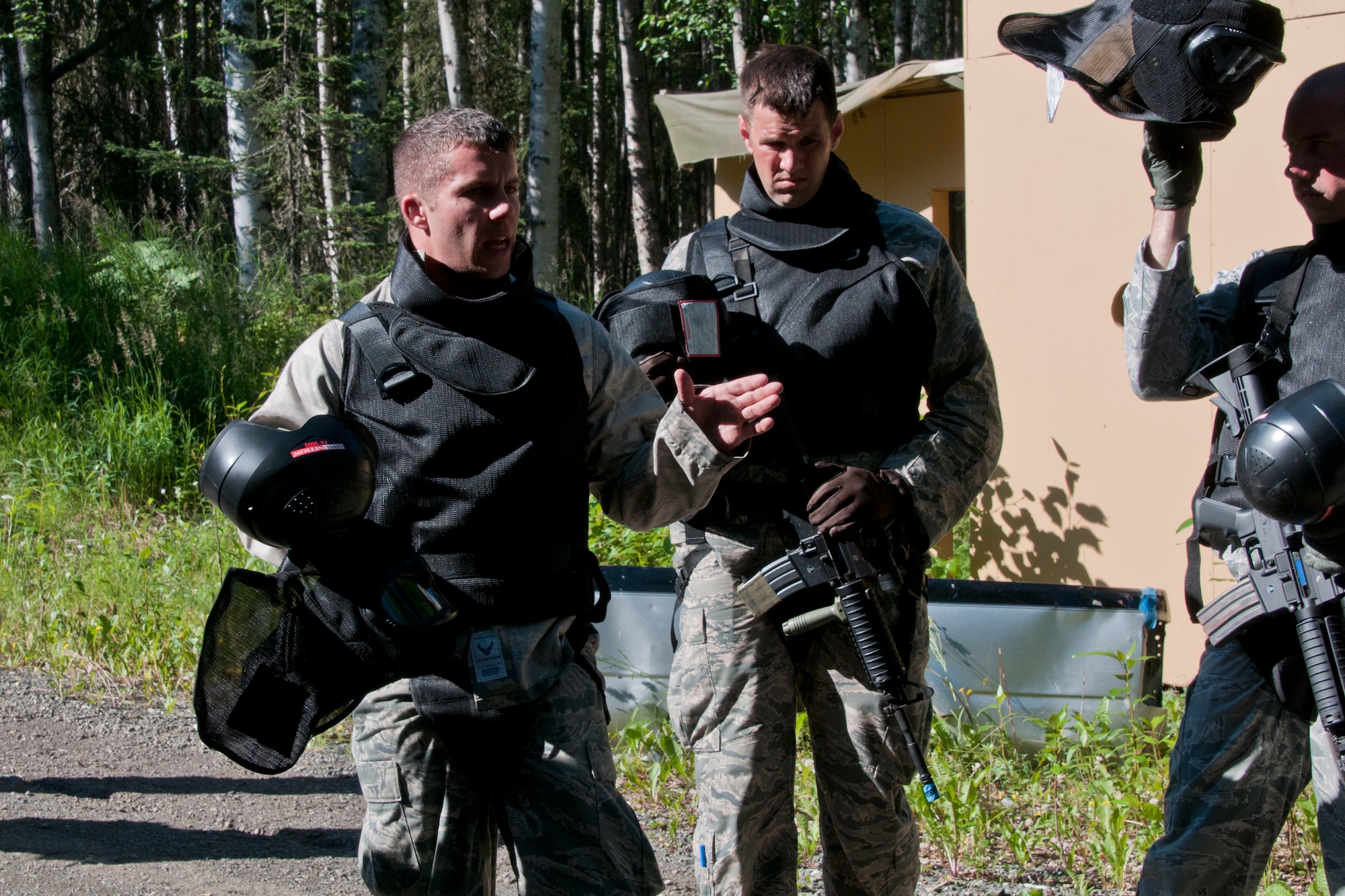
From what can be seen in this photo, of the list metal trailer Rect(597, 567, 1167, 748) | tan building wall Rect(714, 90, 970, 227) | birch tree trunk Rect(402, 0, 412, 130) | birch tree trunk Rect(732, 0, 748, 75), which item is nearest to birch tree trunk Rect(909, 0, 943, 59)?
birch tree trunk Rect(732, 0, 748, 75)

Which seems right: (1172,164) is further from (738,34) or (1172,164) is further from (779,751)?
→ (738,34)

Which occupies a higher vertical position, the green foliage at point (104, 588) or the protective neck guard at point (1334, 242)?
the protective neck guard at point (1334, 242)

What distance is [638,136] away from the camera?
54.3 feet

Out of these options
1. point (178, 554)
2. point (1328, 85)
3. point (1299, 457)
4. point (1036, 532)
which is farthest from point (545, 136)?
point (1299, 457)

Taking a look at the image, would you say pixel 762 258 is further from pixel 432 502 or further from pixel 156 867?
pixel 156 867

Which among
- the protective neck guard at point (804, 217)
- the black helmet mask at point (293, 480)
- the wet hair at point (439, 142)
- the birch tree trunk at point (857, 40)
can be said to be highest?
the birch tree trunk at point (857, 40)

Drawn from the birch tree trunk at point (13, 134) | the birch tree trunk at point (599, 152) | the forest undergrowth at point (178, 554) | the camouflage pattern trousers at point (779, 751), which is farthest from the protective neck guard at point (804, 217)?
the birch tree trunk at point (599, 152)

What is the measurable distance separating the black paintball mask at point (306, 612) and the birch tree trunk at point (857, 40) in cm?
1501

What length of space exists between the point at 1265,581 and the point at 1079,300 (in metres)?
2.69

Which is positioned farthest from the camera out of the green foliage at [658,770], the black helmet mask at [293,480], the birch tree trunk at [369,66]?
the birch tree trunk at [369,66]

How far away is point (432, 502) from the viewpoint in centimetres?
236

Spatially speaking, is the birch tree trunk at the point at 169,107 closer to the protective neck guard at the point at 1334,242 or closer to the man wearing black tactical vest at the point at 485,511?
the man wearing black tactical vest at the point at 485,511

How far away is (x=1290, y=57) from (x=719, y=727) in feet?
11.2

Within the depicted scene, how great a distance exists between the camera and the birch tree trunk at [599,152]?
2100cm
